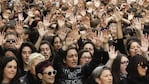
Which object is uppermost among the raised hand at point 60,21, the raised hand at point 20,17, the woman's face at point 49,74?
the raised hand at point 20,17

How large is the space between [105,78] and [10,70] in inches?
46.2

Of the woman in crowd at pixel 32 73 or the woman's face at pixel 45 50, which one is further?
the woman's face at pixel 45 50

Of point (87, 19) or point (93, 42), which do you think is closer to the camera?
point (93, 42)

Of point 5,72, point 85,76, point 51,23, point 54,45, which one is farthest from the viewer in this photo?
point 51,23

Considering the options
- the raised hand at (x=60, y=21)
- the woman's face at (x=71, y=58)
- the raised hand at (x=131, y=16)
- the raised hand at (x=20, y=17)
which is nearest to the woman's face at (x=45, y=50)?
the woman's face at (x=71, y=58)

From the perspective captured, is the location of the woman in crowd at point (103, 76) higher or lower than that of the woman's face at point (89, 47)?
lower

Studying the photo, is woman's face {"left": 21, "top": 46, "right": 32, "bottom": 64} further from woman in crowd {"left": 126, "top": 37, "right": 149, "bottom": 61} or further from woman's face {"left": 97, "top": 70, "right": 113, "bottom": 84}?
woman's face {"left": 97, "top": 70, "right": 113, "bottom": 84}

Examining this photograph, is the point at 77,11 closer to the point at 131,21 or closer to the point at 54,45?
the point at 131,21

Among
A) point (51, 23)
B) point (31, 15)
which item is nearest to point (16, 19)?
point (31, 15)

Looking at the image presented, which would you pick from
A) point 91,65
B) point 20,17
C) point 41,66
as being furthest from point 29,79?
point 20,17

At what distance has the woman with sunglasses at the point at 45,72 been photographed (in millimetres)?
4914

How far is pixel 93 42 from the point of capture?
7102mm

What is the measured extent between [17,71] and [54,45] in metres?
1.82

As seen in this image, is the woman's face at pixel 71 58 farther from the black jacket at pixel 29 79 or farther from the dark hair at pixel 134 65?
the dark hair at pixel 134 65
